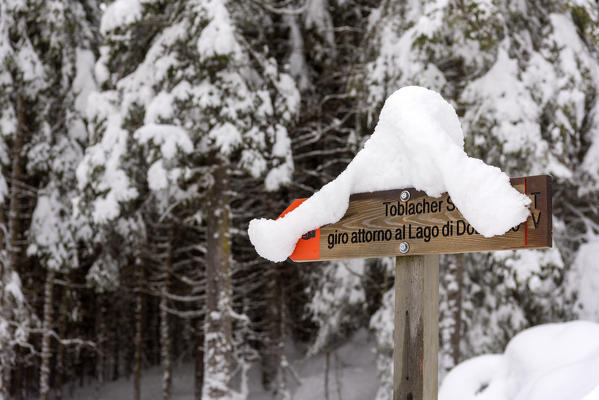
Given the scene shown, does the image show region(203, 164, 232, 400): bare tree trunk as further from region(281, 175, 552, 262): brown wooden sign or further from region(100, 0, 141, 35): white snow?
region(281, 175, 552, 262): brown wooden sign

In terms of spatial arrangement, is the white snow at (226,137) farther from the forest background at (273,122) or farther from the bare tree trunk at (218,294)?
the bare tree trunk at (218,294)

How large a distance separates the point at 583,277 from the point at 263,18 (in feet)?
23.8

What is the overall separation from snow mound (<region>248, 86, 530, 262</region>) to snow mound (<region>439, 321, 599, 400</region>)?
2.13m

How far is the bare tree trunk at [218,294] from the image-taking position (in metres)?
10.1

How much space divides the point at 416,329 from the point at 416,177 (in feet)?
2.41

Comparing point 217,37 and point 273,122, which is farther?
point 273,122

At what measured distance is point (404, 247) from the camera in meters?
2.98

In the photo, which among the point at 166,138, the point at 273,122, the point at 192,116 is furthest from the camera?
the point at 273,122

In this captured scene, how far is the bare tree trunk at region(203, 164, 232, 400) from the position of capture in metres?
10.1

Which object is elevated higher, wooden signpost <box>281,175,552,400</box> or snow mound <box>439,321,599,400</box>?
wooden signpost <box>281,175,552,400</box>

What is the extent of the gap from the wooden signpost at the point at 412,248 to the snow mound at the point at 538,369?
1.73m

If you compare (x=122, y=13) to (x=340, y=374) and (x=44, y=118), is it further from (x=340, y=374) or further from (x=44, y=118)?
(x=340, y=374)

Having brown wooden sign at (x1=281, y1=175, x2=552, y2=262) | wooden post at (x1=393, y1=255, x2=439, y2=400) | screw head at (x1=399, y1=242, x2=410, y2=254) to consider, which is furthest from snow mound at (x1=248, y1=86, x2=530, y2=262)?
wooden post at (x1=393, y1=255, x2=439, y2=400)

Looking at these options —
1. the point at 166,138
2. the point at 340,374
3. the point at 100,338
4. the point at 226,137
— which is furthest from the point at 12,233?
the point at 340,374
